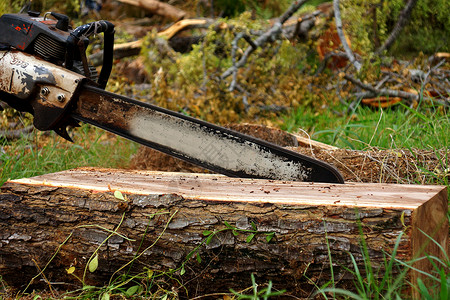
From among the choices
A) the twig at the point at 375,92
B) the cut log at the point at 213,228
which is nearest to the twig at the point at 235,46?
the twig at the point at 375,92

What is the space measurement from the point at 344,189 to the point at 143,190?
0.76 m

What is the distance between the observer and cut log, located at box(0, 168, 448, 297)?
1.47 metres

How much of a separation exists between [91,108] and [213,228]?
0.81 m

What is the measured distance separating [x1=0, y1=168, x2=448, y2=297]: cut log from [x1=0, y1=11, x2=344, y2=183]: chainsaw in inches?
3.2

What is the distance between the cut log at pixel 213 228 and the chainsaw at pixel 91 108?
81mm

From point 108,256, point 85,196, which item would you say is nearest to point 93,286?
point 108,256

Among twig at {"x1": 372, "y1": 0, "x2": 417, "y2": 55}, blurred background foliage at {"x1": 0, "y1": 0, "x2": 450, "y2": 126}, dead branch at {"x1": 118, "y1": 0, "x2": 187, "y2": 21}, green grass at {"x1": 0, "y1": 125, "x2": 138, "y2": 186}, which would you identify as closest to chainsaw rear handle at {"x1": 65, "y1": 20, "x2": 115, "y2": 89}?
green grass at {"x1": 0, "y1": 125, "x2": 138, "y2": 186}

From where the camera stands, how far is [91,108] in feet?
6.49

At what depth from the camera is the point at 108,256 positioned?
5.56 ft

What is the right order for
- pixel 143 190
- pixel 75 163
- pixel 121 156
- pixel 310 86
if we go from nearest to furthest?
pixel 143 190 < pixel 75 163 < pixel 121 156 < pixel 310 86

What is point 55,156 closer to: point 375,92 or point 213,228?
point 213,228

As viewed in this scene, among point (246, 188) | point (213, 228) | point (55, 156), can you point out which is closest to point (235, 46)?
point (55, 156)

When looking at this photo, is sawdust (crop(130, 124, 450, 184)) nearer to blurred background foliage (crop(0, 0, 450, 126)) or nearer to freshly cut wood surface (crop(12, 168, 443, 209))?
freshly cut wood surface (crop(12, 168, 443, 209))

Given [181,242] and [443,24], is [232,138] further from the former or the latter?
[443,24]
